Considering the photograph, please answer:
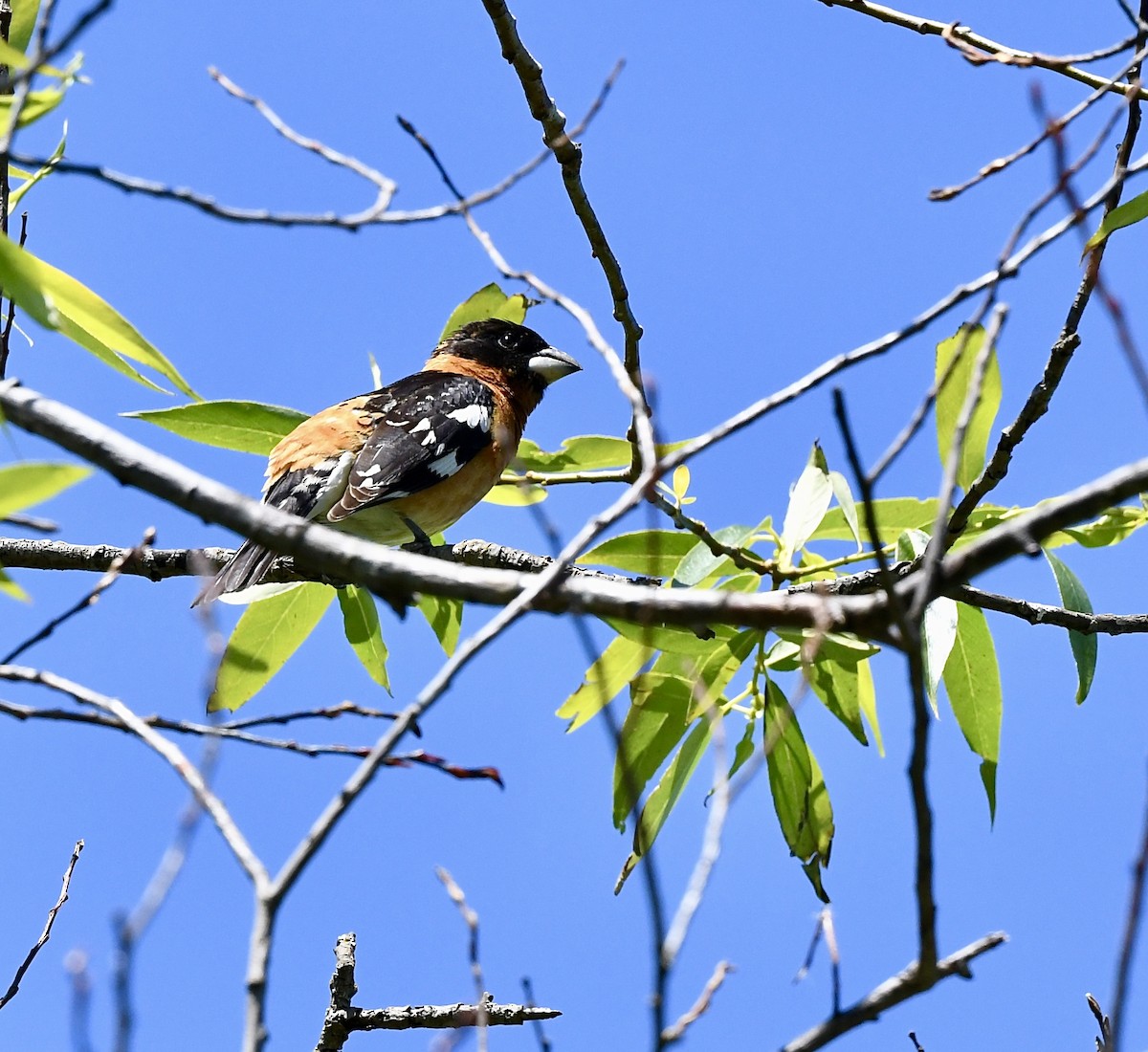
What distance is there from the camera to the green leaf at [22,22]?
258 cm

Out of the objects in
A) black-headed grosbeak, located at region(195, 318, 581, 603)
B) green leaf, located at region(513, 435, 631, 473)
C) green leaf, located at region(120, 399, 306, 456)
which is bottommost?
green leaf, located at region(513, 435, 631, 473)

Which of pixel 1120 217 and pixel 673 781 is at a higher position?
pixel 1120 217

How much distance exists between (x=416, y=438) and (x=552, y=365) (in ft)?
4.37

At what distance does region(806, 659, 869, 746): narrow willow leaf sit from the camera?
306 cm

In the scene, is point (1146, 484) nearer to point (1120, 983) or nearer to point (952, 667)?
point (1120, 983)

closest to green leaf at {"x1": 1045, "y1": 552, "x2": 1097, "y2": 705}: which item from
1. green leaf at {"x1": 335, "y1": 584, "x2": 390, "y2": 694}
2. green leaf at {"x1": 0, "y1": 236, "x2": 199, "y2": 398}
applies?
green leaf at {"x1": 335, "y1": 584, "x2": 390, "y2": 694}

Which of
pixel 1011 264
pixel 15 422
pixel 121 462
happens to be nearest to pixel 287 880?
pixel 121 462

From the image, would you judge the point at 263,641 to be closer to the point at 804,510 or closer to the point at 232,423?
the point at 232,423

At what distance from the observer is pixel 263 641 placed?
3.57 m

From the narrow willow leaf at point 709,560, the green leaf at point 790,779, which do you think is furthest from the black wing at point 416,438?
the green leaf at point 790,779

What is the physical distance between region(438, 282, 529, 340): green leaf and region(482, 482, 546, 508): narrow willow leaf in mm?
572

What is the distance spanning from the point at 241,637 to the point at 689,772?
1376mm

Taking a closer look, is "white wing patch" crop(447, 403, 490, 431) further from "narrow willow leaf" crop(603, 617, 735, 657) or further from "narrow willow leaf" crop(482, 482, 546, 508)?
"narrow willow leaf" crop(603, 617, 735, 657)

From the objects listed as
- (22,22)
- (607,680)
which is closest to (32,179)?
(22,22)
